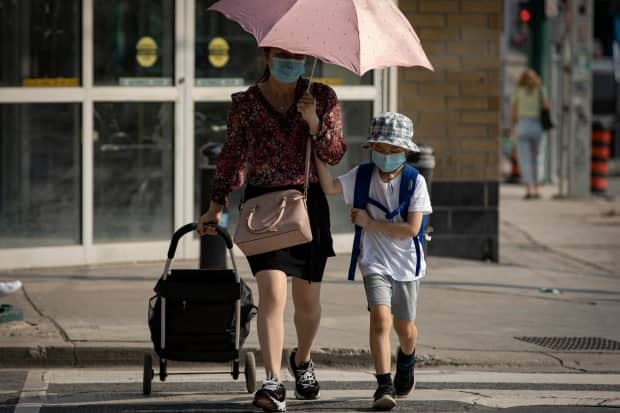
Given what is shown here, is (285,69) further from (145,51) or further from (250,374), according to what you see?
(145,51)

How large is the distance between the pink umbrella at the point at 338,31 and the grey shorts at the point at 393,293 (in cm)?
101

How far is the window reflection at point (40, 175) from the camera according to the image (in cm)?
1145

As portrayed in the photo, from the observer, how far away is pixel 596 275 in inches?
486

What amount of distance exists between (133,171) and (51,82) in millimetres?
972

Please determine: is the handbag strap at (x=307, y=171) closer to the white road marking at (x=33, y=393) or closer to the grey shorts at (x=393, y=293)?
the grey shorts at (x=393, y=293)

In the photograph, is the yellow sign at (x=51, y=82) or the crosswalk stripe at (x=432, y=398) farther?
the yellow sign at (x=51, y=82)

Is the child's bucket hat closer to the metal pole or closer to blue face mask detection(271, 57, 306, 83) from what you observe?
blue face mask detection(271, 57, 306, 83)

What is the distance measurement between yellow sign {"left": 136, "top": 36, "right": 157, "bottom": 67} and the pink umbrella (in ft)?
16.3

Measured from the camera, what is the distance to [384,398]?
6930 mm

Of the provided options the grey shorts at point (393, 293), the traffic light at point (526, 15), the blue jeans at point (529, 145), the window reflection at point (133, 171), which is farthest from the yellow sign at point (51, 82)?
the traffic light at point (526, 15)

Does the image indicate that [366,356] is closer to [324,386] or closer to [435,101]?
[324,386]

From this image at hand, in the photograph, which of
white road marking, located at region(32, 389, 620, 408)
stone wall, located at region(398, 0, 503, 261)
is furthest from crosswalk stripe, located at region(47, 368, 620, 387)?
stone wall, located at region(398, 0, 503, 261)

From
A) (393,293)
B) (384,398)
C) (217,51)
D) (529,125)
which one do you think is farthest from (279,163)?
(529,125)

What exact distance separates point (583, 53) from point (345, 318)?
35.5 feet
